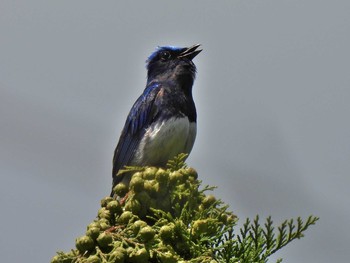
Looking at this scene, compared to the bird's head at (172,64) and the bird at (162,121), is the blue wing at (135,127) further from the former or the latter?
the bird's head at (172,64)

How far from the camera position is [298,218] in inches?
135

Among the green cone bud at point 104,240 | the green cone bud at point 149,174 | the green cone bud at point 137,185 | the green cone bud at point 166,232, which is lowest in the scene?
the green cone bud at point 166,232

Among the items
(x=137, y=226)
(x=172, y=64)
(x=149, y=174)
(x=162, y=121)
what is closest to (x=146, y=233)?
(x=137, y=226)

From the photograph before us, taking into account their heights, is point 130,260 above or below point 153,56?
below

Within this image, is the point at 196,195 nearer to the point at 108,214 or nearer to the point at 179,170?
the point at 179,170

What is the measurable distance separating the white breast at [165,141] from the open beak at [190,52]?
82cm

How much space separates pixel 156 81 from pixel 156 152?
0.86 metres

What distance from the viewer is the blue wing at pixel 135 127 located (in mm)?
5758

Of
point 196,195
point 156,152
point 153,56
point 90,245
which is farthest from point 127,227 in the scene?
point 153,56

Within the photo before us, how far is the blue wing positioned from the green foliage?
1.89 metres

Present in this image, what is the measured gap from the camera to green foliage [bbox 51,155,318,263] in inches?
128

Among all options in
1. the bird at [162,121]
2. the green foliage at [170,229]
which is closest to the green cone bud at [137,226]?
the green foliage at [170,229]

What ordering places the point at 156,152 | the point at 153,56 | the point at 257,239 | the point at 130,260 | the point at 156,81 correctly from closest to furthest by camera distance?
the point at 130,260
the point at 257,239
the point at 156,152
the point at 156,81
the point at 153,56

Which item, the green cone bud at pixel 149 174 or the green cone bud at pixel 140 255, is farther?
the green cone bud at pixel 149 174
